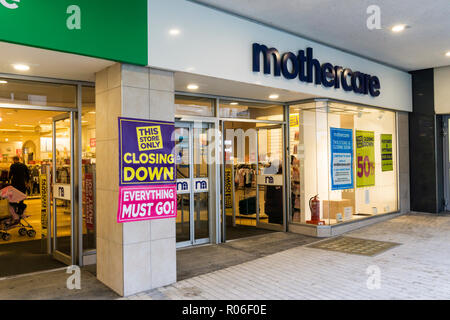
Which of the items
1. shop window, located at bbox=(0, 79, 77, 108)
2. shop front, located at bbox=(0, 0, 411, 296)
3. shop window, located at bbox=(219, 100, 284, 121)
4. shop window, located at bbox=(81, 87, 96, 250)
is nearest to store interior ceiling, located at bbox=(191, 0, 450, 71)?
shop front, located at bbox=(0, 0, 411, 296)

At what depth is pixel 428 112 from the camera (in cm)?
923

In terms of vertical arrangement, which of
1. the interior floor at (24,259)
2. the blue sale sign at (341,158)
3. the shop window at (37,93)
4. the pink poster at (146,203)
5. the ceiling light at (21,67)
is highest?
the ceiling light at (21,67)

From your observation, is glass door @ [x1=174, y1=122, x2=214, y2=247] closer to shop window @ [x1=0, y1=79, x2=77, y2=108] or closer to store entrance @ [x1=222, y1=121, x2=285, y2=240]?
store entrance @ [x1=222, y1=121, x2=285, y2=240]

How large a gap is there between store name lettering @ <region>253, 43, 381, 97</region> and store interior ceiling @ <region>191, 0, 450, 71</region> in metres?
0.42

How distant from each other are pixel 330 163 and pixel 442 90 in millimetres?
4198

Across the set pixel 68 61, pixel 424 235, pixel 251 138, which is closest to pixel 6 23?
pixel 68 61

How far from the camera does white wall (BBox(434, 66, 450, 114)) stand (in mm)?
8883

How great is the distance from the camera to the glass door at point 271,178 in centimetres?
753

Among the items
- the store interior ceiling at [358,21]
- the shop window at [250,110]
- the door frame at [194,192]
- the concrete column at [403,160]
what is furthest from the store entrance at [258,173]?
the concrete column at [403,160]

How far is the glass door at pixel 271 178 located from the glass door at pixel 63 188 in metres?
3.81

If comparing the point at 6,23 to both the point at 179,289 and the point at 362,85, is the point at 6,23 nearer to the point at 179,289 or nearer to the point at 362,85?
the point at 179,289

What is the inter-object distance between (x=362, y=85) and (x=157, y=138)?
523 cm

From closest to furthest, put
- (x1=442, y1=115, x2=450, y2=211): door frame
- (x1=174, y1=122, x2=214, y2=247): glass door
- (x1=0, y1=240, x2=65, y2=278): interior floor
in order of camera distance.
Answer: (x1=0, y1=240, x2=65, y2=278): interior floor < (x1=174, y1=122, x2=214, y2=247): glass door < (x1=442, y1=115, x2=450, y2=211): door frame

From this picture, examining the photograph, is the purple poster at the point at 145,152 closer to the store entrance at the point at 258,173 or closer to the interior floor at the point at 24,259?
the interior floor at the point at 24,259
